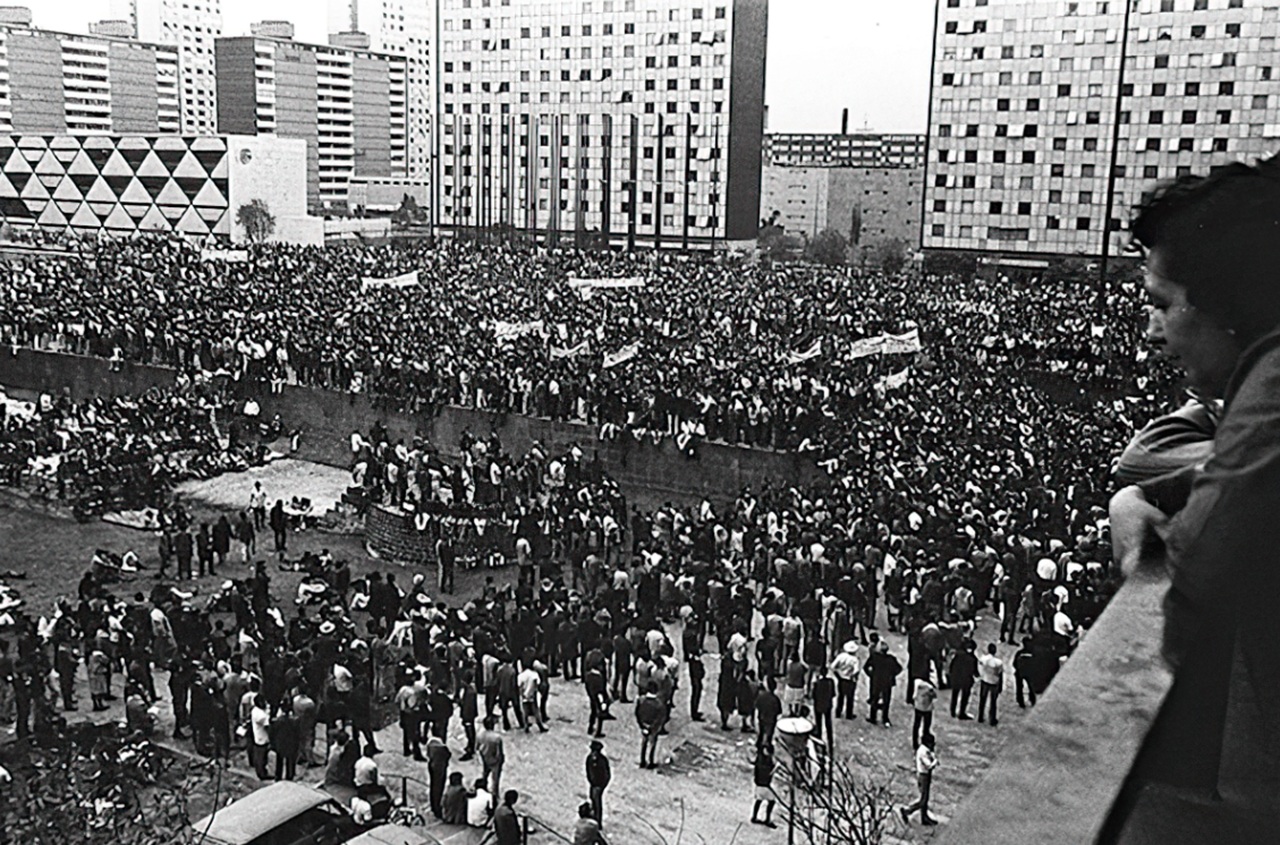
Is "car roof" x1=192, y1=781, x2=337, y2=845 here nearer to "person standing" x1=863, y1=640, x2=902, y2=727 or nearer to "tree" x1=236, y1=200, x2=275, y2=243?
"person standing" x1=863, y1=640, x2=902, y2=727

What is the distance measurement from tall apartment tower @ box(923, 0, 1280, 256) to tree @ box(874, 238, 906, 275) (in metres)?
2.21

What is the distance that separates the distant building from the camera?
101250 millimetres

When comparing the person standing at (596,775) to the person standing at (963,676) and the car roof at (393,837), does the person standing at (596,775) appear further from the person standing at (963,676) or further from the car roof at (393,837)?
the person standing at (963,676)

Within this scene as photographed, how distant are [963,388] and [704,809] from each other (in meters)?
16.7

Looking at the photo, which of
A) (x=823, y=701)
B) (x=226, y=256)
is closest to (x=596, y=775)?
(x=823, y=701)

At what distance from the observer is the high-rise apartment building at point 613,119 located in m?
74.1

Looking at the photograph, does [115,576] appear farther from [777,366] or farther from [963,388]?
[963,388]

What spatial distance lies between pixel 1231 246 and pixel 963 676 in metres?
12.4

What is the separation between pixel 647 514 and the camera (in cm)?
2141

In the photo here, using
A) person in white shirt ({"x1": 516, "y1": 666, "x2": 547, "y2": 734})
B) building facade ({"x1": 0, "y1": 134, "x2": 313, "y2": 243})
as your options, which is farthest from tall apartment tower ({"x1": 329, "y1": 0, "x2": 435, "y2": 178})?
person in white shirt ({"x1": 516, "y1": 666, "x2": 547, "y2": 734})

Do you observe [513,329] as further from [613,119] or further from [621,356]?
[613,119]

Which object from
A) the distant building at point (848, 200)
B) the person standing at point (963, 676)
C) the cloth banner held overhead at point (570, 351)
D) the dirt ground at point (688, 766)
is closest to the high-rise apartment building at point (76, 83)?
the distant building at point (848, 200)

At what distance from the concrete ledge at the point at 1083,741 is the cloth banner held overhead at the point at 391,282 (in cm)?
3835

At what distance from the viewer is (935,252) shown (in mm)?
65688
